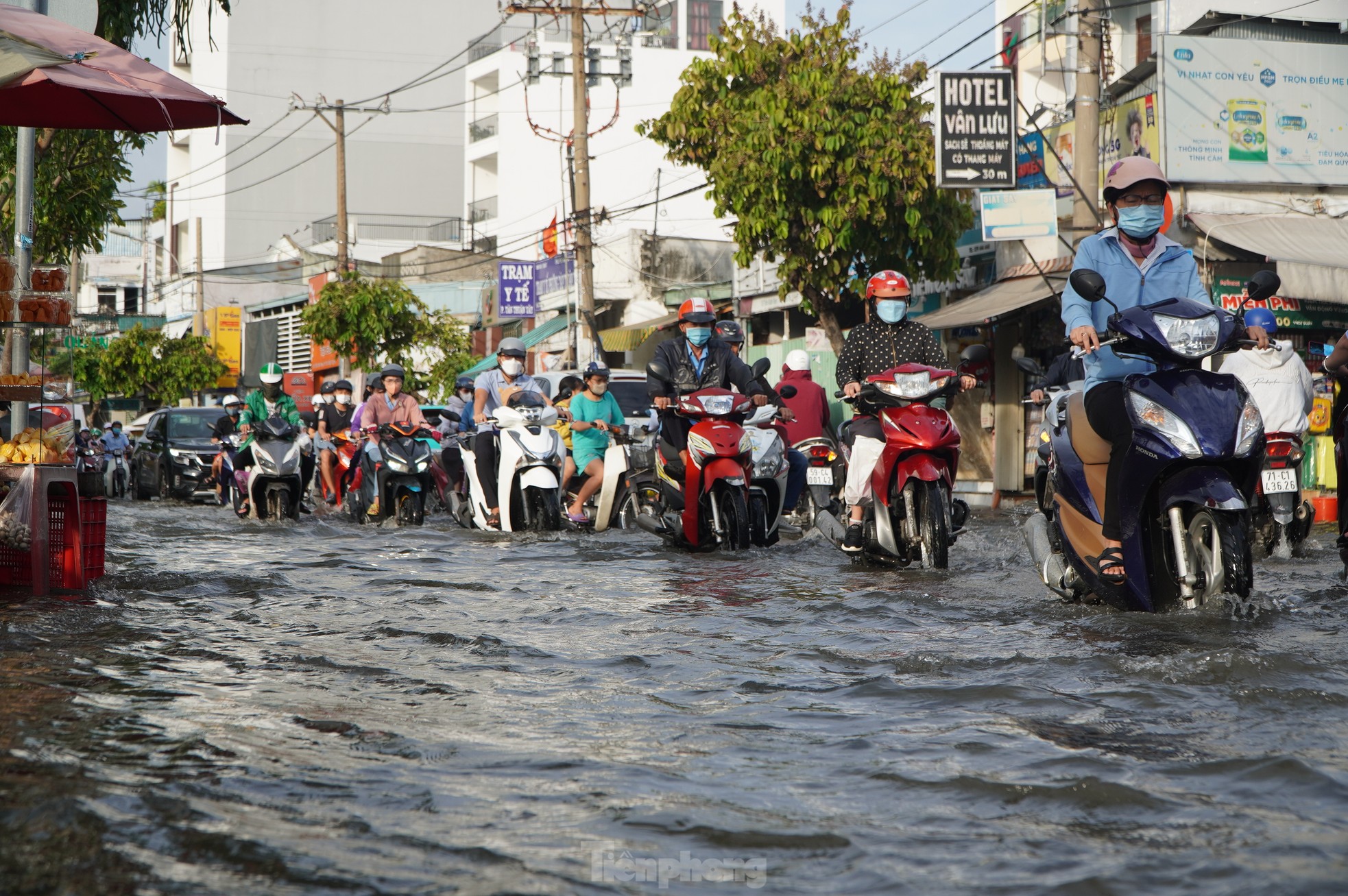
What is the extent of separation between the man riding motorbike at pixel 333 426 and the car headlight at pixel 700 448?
27.8 feet

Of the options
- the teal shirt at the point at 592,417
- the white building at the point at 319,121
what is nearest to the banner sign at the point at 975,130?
the teal shirt at the point at 592,417

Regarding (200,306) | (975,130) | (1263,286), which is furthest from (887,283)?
(200,306)

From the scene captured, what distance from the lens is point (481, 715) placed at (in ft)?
14.5

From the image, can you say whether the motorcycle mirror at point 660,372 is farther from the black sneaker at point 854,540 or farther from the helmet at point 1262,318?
the helmet at point 1262,318

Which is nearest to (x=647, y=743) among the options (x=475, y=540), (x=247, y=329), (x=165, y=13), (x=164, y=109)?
(x=164, y=109)

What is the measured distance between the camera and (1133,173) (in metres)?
6.55

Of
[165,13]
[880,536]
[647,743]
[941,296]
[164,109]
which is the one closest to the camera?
[647,743]

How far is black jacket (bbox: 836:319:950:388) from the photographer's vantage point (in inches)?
375

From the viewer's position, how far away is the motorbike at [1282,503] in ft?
32.3

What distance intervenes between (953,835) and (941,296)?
21.4 meters

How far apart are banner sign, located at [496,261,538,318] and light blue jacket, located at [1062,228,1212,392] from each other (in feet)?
104

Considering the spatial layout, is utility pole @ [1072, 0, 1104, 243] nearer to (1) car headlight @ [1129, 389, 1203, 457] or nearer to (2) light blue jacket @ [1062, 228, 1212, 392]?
(2) light blue jacket @ [1062, 228, 1212, 392]

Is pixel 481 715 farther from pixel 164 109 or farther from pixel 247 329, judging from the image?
pixel 247 329

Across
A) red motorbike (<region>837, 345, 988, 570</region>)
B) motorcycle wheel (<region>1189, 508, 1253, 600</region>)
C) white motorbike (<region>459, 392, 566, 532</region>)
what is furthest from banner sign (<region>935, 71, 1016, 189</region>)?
motorcycle wheel (<region>1189, 508, 1253, 600</region>)
